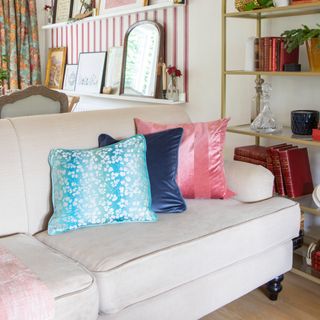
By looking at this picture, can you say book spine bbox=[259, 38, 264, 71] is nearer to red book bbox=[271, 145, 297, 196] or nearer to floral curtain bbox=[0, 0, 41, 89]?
red book bbox=[271, 145, 297, 196]

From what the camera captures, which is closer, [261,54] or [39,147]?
[39,147]

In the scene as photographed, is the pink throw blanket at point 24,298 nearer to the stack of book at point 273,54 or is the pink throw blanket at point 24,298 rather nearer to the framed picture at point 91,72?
the stack of book at point 273,54

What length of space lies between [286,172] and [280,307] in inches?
25.9

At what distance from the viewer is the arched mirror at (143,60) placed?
3516mm

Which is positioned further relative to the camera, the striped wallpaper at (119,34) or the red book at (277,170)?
the striped wallpaper at (119,34)

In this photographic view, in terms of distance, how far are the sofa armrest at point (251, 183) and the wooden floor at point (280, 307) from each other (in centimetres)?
46

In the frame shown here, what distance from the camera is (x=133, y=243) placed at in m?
1.67

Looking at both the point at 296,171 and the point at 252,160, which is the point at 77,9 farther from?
the point at 296,171

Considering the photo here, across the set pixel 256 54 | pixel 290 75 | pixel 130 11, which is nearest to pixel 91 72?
pixel 130 11

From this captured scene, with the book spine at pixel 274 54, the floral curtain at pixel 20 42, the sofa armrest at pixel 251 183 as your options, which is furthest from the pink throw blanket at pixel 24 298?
the floral curtain at pixel 20 42

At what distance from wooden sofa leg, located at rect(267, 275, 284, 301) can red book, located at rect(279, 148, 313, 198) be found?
1.50 feet

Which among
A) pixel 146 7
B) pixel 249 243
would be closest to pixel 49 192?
Answer: pixel 249 243

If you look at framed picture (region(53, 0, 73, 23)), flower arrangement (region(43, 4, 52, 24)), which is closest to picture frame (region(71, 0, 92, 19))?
framed picture (region(53, 0, 73, 23))

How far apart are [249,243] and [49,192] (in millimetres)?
834
